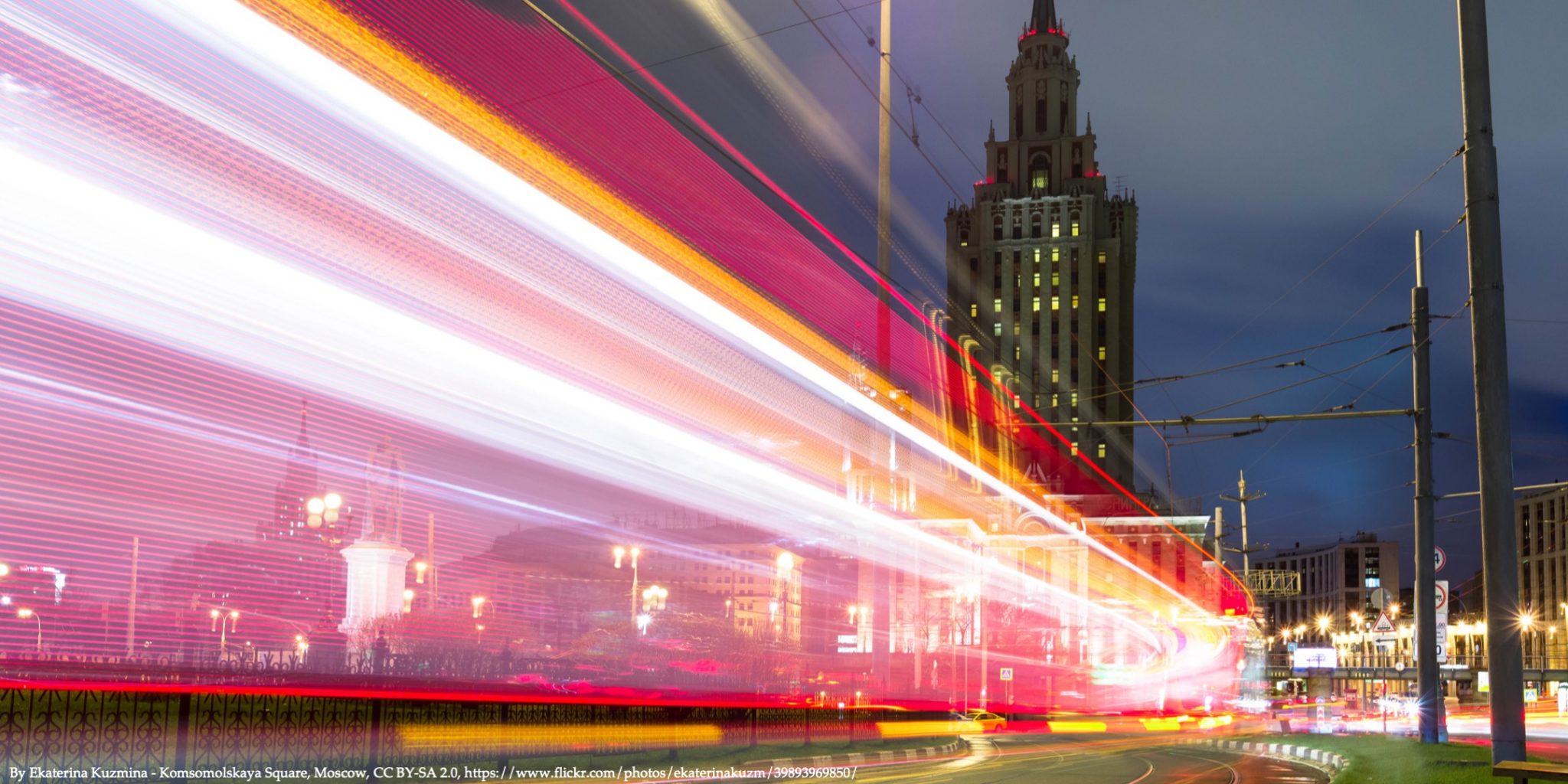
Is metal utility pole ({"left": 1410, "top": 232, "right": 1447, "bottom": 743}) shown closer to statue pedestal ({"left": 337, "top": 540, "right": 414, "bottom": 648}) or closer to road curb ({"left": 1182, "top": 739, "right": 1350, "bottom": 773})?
Answer: road curb ({"left": 1182, "top": 739, "right": 1350, "bottom": 773})

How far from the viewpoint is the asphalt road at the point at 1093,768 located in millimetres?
26062

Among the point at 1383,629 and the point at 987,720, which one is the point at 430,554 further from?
the point at 987,720

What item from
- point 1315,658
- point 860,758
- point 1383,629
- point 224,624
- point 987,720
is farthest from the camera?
point 1315,658

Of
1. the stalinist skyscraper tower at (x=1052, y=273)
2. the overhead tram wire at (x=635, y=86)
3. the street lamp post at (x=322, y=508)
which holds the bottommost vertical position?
the street lamp post at (x=322, y=508)

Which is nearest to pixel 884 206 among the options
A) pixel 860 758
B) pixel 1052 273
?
pixel 860 758

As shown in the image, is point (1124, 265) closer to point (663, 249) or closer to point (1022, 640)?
point (1022, 640)

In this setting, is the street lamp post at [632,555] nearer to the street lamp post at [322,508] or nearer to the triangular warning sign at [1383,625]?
the street lamp post at [322,508]

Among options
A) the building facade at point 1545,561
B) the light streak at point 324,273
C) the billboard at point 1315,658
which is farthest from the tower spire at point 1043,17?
the light streak at point 324,273

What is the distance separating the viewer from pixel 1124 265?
17025 cm

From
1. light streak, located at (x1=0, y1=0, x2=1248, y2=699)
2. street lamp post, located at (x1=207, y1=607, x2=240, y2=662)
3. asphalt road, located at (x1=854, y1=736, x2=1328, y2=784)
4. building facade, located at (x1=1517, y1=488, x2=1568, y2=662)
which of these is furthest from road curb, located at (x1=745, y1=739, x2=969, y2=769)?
building facade, located at (x1=1517, y1=488, x2=1568, y2=662)

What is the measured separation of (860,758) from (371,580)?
20243 millimetres

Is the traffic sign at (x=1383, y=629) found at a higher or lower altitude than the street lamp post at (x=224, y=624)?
lower

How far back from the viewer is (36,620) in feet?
25.4

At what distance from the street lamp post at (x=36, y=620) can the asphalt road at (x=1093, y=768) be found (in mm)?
16999
